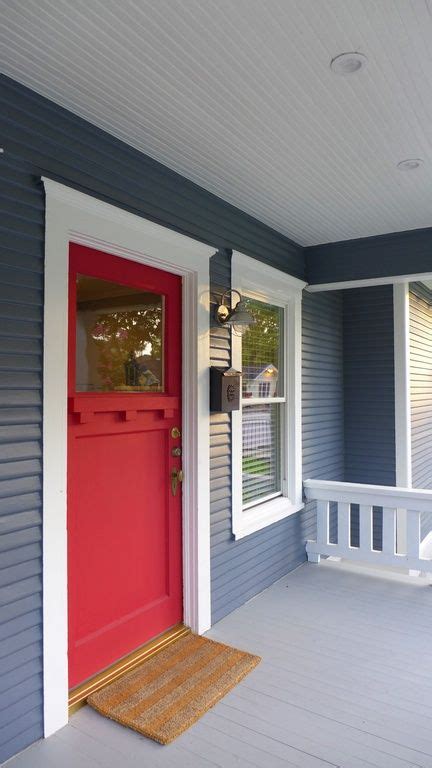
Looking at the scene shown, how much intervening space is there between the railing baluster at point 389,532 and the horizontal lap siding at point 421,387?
1.67 metres

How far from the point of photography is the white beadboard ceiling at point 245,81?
5.40 ft

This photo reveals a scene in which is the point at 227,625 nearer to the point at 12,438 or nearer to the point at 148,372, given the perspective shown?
the point at 148,372

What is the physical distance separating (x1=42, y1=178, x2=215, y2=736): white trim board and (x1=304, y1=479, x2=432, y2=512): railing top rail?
143 cm

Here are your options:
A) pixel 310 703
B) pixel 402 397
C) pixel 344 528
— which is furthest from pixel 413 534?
pixel 310 703

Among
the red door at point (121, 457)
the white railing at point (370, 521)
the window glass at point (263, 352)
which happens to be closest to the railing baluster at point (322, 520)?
the white railing at point (370, 521)

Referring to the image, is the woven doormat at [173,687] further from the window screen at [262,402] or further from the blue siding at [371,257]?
the blue siding at [371,257]

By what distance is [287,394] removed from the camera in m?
4.13

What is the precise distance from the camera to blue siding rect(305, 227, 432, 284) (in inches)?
151

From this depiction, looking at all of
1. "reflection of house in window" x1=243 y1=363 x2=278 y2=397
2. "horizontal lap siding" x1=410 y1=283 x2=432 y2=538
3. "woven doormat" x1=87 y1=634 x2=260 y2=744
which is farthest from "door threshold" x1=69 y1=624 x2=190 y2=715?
"horizontal lap siding" x1=410 y1=283 x2=432 y2=538

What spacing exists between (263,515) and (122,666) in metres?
1.46

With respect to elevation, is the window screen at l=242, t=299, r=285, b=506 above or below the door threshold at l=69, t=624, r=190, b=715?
above

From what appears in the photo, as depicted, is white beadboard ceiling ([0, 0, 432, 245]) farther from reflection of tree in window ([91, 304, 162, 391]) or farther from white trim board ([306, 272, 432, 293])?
white trim board ([306, 272, 432, 293])

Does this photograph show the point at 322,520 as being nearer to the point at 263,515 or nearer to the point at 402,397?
the point at 263,515

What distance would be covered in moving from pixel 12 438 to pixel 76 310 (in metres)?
0.66
